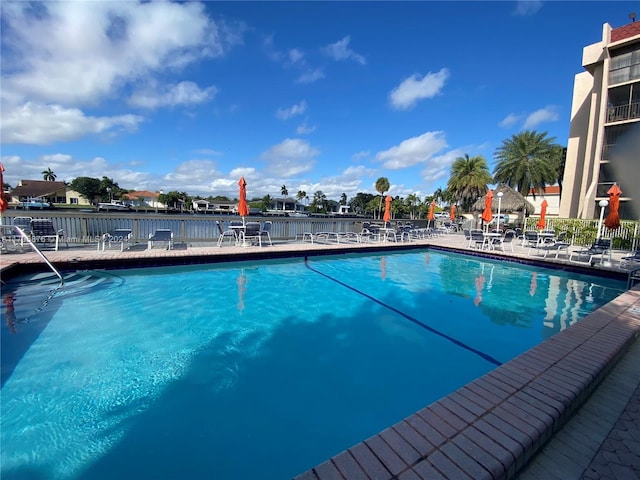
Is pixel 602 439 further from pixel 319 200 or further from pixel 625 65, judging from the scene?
pixel 319 200

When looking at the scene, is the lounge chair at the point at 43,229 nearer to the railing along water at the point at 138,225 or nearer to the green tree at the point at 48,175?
the railing along water at the point at 138,225

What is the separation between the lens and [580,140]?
18.6 metres

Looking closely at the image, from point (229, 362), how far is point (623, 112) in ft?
76.9

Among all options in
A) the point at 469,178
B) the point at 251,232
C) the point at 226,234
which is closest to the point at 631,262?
the point at 251,232

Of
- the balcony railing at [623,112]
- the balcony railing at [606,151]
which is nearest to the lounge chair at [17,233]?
the balcony railing at [606,151]

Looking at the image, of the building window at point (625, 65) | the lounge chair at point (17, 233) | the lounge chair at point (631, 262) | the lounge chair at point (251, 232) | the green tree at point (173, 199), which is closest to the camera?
the lounge chair at point (17, 233)

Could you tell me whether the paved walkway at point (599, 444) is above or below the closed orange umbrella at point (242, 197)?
below

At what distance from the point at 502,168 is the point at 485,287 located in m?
23.8

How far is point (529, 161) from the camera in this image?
25625 millimetres

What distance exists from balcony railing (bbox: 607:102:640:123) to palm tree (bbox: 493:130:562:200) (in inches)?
360

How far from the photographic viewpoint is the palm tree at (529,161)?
83.0ft

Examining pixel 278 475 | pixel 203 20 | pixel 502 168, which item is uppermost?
pixel 203 20

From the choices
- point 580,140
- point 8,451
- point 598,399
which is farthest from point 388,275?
point 580,140

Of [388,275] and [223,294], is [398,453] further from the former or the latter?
[388,275]
